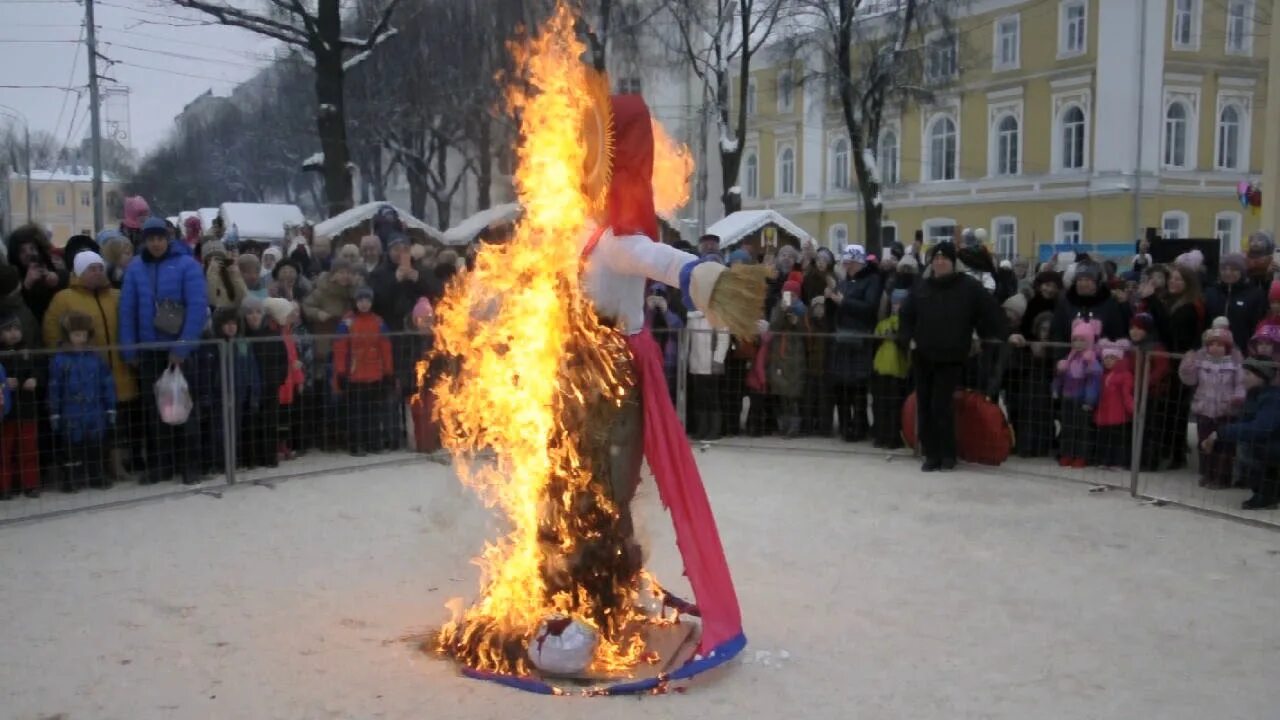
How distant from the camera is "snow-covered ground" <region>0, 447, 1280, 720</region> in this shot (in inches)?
179

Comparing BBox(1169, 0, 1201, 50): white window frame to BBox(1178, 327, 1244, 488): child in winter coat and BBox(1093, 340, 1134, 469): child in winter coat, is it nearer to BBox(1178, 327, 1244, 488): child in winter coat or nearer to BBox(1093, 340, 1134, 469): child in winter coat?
BBox(1093, 340, 1134, 469): child in winter coat

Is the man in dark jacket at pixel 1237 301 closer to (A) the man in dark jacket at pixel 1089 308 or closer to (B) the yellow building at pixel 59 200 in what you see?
(A) the man in dark jacket at pixel 1089 308

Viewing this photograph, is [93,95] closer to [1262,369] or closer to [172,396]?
[172,396]

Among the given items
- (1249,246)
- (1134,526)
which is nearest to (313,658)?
(1134,526)

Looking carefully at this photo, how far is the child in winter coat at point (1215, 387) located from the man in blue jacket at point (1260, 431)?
13cm

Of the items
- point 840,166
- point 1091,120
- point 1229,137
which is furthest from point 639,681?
point 840,166

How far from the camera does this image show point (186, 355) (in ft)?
28.9

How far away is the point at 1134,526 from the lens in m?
7.70

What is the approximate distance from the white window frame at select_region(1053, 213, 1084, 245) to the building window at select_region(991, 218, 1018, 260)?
173 centimetres

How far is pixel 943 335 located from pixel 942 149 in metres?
33.8

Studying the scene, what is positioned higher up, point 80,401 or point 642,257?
point 642,257

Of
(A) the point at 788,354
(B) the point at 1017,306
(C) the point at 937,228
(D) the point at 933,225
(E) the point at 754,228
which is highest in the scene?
(D) the point at 933,225

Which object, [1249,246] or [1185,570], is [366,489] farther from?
[1249,246]

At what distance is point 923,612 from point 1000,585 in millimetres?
780
